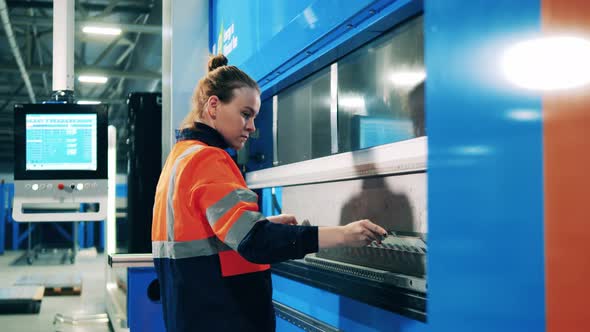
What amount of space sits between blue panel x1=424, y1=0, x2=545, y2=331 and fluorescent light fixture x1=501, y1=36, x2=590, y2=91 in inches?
0.6

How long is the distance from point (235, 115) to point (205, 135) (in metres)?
0.11

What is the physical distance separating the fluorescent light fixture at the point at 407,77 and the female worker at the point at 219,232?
456mm

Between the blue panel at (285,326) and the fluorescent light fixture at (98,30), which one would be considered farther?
the fluorescent light fixture at (98,30)

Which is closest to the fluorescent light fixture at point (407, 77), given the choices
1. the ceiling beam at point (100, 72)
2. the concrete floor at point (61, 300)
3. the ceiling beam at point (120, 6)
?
the concrete floor at point (61, 300)

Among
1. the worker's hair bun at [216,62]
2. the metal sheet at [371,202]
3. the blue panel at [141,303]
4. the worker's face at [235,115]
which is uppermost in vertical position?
the worker's hair bun at [216,62]

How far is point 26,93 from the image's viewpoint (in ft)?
46.8

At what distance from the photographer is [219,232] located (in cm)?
147

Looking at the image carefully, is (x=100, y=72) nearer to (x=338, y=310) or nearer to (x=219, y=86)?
(x=219, y=86)

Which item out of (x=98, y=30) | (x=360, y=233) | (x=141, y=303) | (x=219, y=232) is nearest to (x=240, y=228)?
(x=219, y=232)

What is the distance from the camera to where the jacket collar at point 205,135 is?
1.66 meters

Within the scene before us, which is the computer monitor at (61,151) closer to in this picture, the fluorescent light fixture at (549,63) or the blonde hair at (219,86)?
the blonde hair at (219,86)

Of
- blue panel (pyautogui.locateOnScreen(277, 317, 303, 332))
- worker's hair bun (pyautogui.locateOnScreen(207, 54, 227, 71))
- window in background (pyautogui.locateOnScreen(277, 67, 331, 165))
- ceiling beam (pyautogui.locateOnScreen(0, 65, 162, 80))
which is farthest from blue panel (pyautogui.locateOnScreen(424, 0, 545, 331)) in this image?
ceiling beam (pyautogui.locateOnScreen(0, 65, 162, 80))

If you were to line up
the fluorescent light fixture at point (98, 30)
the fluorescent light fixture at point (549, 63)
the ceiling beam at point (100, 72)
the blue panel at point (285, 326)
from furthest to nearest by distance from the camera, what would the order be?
1. the ceiling beam at point (100, 72)
2. the fluorescent light fixture at point (98, 30)
3. the blue panel at point (285, 326)
4. the fluorescent light fixture at point (549, 63)

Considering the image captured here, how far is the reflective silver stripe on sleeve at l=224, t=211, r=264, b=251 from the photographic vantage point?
1442 mm
